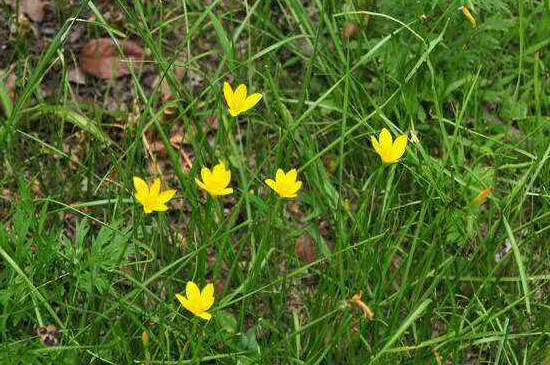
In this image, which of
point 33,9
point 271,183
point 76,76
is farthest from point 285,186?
point 33,9

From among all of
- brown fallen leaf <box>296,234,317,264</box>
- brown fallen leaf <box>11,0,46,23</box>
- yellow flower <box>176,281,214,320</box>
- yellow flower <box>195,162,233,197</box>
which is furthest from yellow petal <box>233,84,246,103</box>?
brown fallen leaf <box>11,0,46,23</box>

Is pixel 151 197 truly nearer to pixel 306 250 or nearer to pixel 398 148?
pixel 398 148

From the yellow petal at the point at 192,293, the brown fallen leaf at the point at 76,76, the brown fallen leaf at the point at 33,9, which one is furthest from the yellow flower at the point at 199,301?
the brown fallen leaf at the point at 33,9

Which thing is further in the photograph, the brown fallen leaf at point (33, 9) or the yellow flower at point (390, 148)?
the brown fallen leaf at point (33, 9)

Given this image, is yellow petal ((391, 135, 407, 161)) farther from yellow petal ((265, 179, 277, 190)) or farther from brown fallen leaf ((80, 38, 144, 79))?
brown fallen leaf ((80, 38, 144, 79))

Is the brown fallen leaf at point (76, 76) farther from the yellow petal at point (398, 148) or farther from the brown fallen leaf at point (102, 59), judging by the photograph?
the yellow petal at point (398, 148)

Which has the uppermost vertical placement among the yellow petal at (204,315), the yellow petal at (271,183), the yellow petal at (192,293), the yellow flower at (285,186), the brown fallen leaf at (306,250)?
the yellow petal at (271,183)

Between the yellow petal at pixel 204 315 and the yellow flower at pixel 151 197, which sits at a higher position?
the yellow flower at pixel 151 197

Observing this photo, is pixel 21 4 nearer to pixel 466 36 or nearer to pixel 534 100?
pixel 466 36
